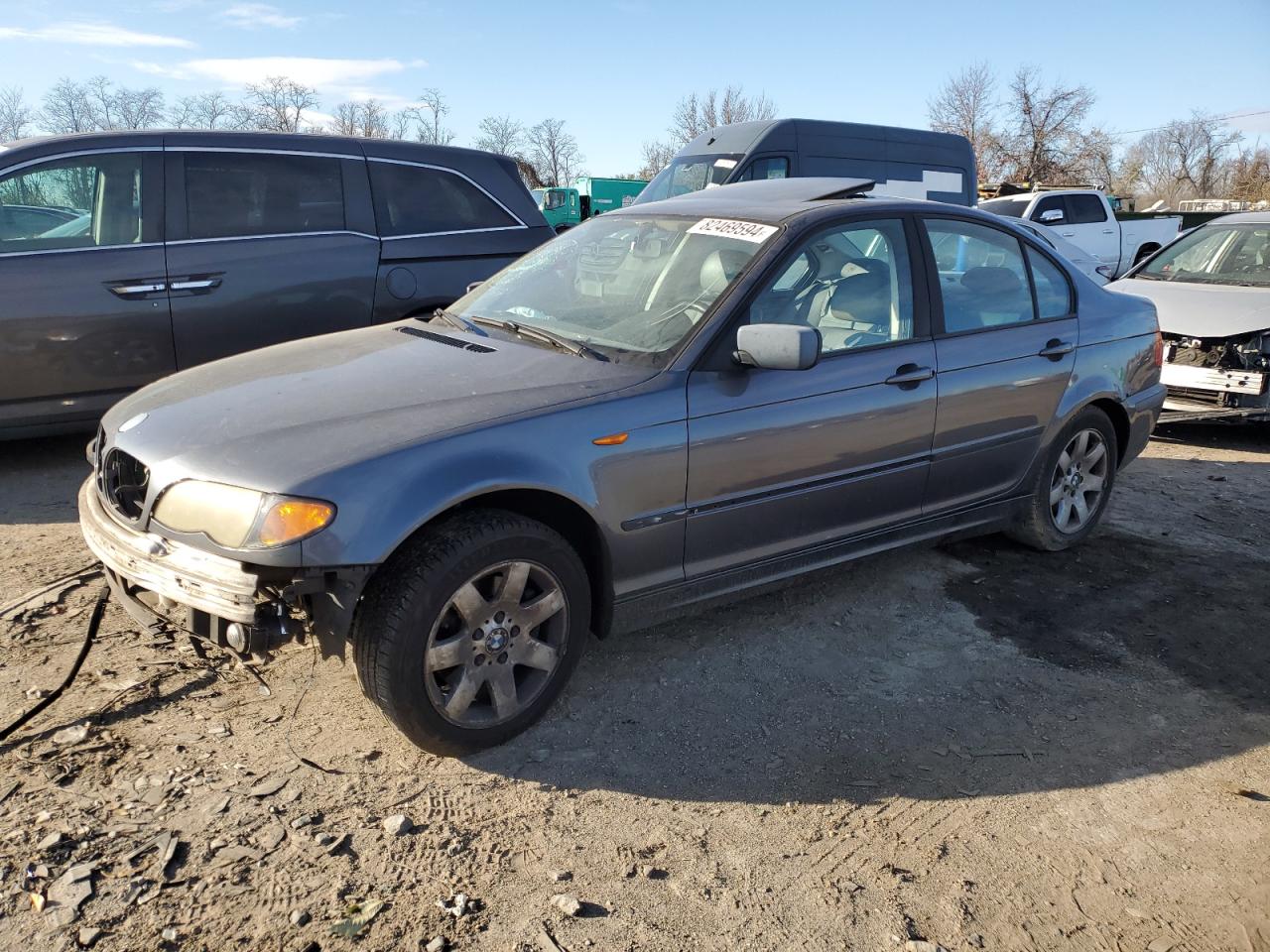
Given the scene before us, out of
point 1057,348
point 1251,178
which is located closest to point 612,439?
point 1057,348

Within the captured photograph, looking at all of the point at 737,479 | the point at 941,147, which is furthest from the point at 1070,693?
the point at 941,147

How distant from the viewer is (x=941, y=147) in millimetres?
12875

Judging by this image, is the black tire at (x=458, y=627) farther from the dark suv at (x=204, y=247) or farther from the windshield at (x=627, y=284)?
the dark suv at (x=204, y=247)

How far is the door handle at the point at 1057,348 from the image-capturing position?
4.59 m

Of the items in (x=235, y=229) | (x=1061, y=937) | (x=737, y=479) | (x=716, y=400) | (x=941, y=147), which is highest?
(x=941, y=147)

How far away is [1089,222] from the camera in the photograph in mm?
17141

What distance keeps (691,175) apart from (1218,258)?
563 cm

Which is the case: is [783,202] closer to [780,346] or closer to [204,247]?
[780,346]

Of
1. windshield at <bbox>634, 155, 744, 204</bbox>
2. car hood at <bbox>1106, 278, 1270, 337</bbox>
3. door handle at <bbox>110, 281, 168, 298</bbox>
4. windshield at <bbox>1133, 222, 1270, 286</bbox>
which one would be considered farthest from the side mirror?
windshield at <bbox>634, 155, 744, 204</bbox>

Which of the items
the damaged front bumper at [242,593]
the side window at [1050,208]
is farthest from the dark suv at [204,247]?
the side window at [1050,208]

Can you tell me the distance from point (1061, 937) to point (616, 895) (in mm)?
1107

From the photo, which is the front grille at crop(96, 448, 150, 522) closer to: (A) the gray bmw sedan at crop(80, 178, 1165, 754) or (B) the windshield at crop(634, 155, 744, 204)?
(A) the gray bmw sedan at crop(80, 178, 1165, 754)

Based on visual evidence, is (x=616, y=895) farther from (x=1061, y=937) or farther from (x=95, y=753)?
(x=95, y=753)

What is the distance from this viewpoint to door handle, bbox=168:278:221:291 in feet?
18.8
